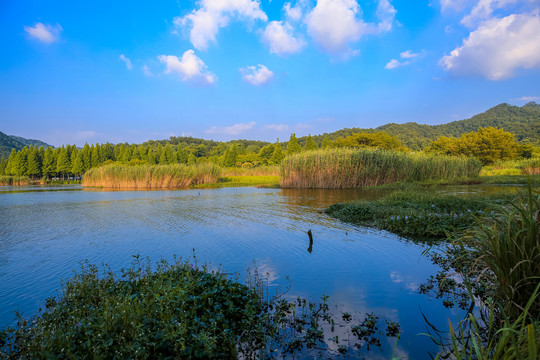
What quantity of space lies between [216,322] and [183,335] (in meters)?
0.53

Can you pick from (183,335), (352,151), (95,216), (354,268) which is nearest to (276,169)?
(352,151)

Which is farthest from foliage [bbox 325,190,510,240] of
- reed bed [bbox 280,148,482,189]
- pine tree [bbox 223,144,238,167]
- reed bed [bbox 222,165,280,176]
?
pine tree [bbox 223,144,238,167]

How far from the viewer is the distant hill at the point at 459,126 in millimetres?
91975

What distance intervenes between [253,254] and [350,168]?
19333 millimetres

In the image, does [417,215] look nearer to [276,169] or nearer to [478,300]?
[478,300]

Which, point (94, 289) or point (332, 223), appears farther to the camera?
point (332, 223)

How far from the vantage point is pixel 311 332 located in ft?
12.2

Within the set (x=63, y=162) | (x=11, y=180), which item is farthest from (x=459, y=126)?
(x=11, y=180)

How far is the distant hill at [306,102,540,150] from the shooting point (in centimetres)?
9197

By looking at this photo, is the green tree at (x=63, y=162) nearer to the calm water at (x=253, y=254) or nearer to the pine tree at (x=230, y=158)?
the pine tree at (x=230, y=158)

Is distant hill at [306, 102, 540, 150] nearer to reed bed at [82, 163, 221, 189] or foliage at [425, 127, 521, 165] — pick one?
foliage at [425, 127, 521, 165]

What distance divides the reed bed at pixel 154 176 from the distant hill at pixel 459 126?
6683 cm

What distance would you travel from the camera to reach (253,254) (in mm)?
7344

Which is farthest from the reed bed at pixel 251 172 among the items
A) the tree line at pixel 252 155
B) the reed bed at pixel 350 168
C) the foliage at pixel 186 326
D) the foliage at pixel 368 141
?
the foliage at pixel 186 326
